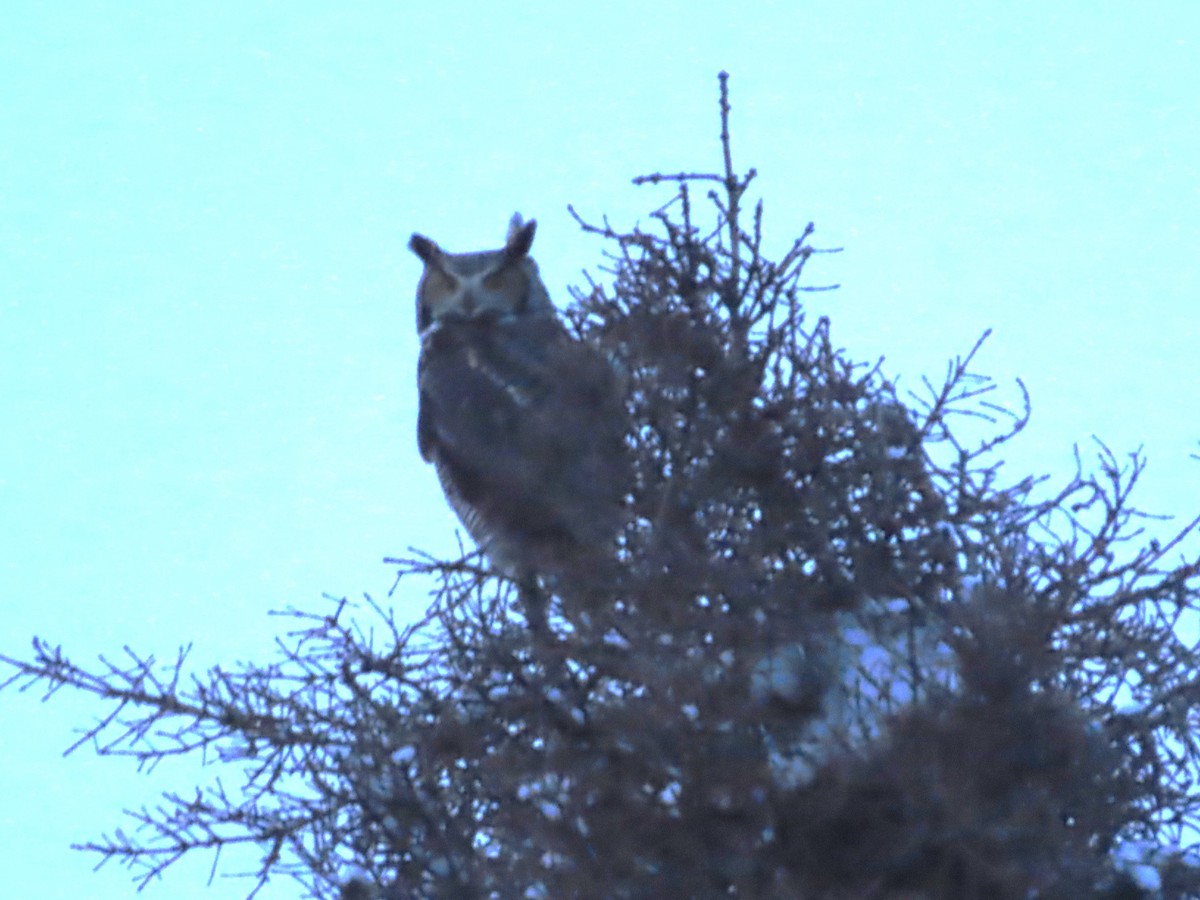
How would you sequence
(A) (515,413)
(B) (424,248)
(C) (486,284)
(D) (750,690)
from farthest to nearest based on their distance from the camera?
(B) (424,248) → (C) (486,284) → (A) (515,413) → (D) (750,690)

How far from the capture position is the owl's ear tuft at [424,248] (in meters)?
8.07

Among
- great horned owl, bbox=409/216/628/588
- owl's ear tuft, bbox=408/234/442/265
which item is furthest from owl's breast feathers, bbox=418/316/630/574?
owl's ear tuft, bbox=408/234/442/265

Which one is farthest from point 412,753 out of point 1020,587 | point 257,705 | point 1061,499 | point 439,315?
point 439,315

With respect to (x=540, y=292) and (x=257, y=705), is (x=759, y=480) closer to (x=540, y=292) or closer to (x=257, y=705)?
(x=257, y=705)

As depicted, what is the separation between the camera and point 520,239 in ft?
26.2

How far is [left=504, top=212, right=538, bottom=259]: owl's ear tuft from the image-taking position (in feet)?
26.0

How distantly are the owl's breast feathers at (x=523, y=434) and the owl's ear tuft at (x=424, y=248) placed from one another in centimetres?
46

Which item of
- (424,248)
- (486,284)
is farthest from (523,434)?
(424,248)

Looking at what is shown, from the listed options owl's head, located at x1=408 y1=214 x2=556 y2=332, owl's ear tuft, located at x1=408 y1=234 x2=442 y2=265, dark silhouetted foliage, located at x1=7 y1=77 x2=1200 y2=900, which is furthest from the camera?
owl's ear tuft, located at x1=408 y1=234 x2=442 y2=265

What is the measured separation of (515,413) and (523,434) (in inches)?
32.1

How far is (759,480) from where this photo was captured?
502 centimetres

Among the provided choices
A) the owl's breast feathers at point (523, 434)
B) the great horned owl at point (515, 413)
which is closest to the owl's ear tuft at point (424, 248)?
the great horned owl at point (515, 413)

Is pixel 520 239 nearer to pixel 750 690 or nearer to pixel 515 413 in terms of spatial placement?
pixel 515 413

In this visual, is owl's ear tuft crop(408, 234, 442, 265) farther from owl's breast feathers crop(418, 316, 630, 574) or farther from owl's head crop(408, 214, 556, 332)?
owl's breast feathers crop(418, 316, 630, 574)
